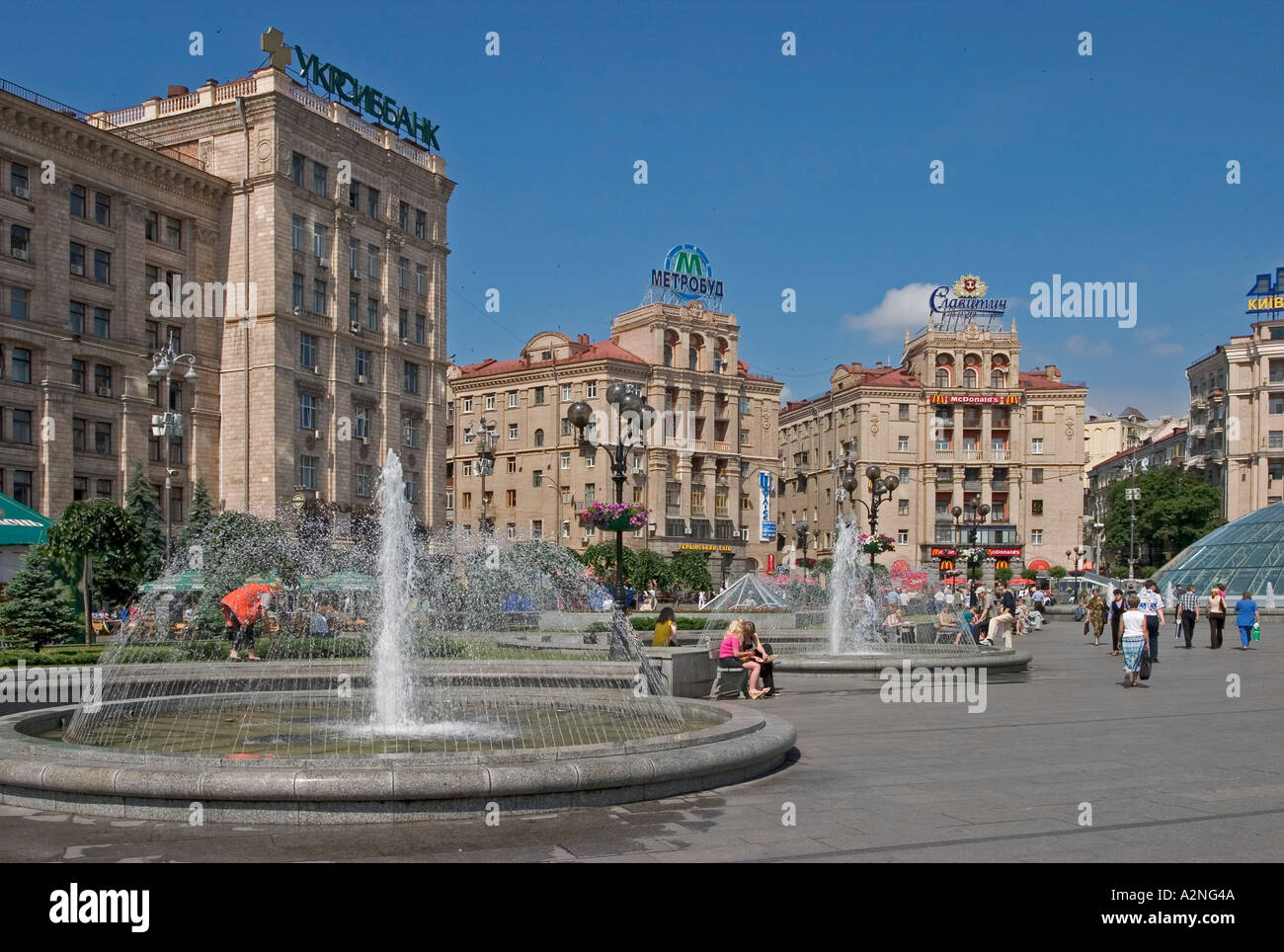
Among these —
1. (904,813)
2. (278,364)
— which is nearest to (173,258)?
(278,364)

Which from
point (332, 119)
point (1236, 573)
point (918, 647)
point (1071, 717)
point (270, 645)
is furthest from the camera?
point (1236, 573)

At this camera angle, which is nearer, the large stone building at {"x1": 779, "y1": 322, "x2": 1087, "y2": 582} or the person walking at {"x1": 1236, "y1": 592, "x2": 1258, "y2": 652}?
the person walking at {"x1": 1236, "y1": 592, "x2": 1258, "y2": 652}

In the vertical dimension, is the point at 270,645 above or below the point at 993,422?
below

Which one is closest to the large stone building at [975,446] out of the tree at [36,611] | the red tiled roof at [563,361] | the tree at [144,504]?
the red tiled roof at [563,361]

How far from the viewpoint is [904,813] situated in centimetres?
774

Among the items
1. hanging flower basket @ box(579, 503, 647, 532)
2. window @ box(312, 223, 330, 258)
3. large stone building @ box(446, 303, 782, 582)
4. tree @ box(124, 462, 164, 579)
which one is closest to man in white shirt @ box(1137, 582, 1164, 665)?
hanging flower basket @ box(579, 503, 647, 532)

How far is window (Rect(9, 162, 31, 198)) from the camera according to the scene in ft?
128

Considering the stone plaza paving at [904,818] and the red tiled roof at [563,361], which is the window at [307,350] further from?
the stone plaza paving at [904,818]

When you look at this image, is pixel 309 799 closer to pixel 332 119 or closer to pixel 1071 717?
pixel 1071 717

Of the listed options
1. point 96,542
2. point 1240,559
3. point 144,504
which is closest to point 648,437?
point 1240,559

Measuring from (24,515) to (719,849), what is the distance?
28004 millimetres

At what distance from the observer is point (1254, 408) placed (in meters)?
81.8

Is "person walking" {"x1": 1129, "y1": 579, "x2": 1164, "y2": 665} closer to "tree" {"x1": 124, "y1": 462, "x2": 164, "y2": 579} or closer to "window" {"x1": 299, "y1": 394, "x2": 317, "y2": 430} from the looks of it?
"tree" {"x1": 124, "y1": 462, "x2": 164, "y2": 579}

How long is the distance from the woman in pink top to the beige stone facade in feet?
103
